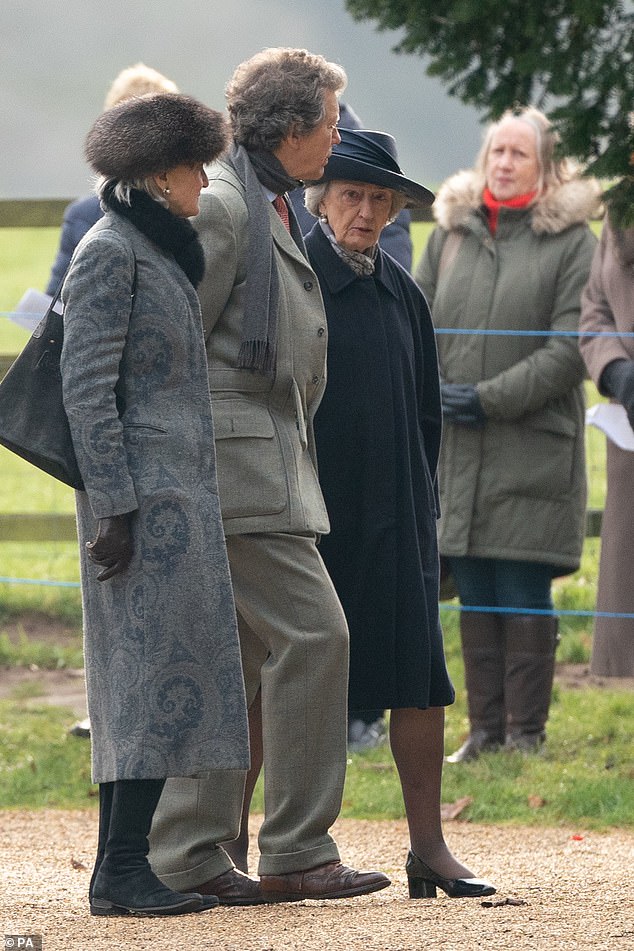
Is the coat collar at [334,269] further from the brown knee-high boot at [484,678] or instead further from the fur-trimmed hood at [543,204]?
the brown knee-high boot at [484,678]

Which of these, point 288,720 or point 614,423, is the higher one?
point 614,423


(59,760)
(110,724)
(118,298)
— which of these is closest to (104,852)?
(110,724)

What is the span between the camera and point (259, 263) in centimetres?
419

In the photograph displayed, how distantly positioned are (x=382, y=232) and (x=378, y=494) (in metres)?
1.70

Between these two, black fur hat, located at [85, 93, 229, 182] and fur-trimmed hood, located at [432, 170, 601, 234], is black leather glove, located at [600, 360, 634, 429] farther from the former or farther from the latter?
black fur hat, located at [85, 93, 229, 182]

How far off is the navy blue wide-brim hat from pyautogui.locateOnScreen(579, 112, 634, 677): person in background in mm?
1795

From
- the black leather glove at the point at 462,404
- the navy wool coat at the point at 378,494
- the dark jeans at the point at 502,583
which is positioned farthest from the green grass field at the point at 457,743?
the navy wool coat at the point at 378,494

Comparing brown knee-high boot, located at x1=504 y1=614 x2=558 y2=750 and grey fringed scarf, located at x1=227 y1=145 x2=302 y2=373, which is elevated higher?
grey fringed scarf, located at x1=227 y1=145 x2=302 y2=373

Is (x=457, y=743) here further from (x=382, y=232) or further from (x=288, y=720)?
(x=288, y=720)

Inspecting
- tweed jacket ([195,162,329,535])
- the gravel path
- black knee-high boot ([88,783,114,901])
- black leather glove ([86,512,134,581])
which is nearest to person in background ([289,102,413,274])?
tweed jacket ([195,162,329,535])

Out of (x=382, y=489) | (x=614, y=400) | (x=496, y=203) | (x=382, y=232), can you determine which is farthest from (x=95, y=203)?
(x=382, y=489)

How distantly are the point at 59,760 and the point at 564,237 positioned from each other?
2760 millimetres

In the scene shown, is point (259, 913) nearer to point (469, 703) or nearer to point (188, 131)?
point (188, 131)

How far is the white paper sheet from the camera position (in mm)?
6398
